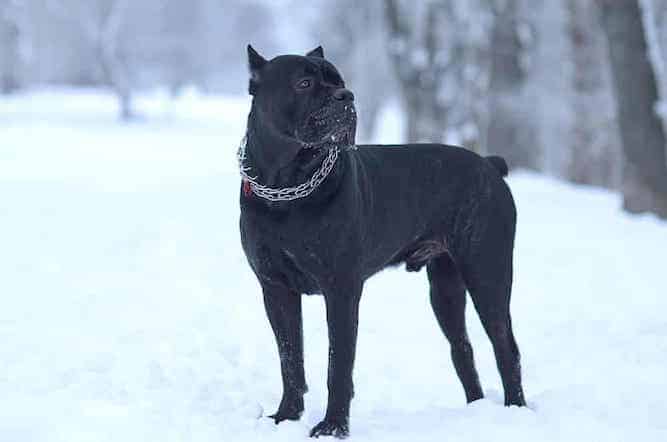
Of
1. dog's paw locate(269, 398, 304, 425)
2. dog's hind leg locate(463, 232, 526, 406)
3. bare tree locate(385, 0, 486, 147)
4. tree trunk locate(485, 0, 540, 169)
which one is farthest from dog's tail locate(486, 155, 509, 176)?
bare tree locate(385, 0, 486, 147)

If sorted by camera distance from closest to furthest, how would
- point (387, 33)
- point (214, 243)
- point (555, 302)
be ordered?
point (555, 302) < point (214, 243) < point (387, 33)

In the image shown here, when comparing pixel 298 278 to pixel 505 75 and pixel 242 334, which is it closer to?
pixel 242 334

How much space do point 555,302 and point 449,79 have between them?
13.0 meters

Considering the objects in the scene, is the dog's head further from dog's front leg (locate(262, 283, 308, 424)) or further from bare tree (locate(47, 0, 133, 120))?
bare tree (locate(47, 0, 133, 120))

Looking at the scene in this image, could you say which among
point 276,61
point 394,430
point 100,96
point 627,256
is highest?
point 276,61

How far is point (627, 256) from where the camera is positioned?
381 inches

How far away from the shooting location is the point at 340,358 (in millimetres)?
4012

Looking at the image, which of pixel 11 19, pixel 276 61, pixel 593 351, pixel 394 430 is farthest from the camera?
pixel 11 19

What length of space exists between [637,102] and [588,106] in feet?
26.9

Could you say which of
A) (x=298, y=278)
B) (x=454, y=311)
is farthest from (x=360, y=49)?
(x=298, y=278)

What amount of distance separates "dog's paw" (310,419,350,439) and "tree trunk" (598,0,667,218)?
8.91m

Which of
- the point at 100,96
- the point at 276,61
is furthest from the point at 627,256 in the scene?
the point at 100,96

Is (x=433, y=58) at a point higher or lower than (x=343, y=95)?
lower

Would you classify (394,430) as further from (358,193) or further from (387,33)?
(387,33)
